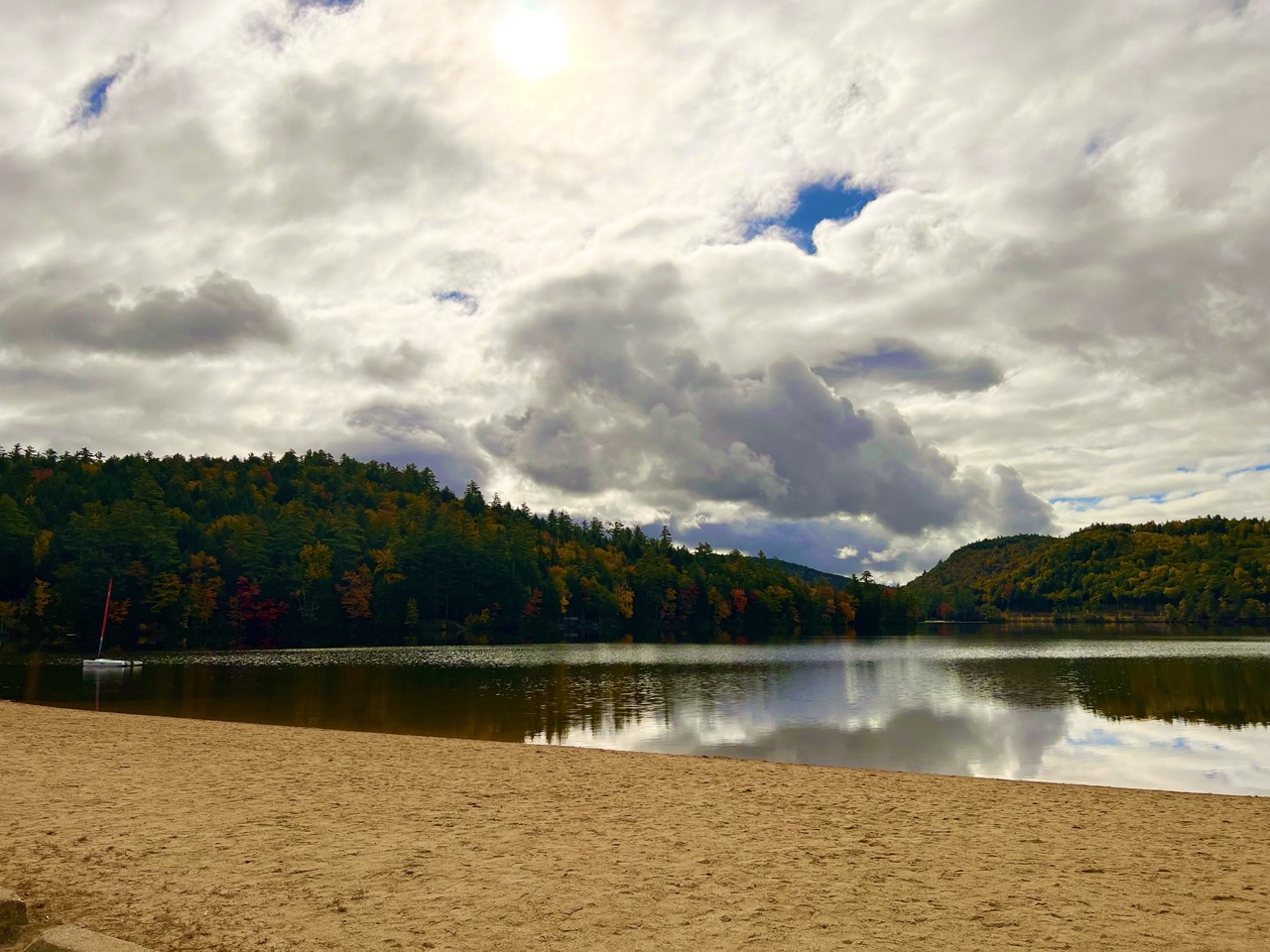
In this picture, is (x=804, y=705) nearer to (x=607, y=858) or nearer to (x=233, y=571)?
(x=607, y=858)

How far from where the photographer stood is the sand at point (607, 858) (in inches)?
404

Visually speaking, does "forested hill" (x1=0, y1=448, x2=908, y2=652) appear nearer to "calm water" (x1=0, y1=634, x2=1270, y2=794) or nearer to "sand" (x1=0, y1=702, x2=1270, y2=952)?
"calm water" (x1=0, y1=634, x2=1270, y2=794)

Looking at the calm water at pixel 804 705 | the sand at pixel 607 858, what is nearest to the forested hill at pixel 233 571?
the calm water at pixel 804 705

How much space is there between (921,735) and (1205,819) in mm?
17484

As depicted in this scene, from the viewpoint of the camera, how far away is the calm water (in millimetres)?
31000

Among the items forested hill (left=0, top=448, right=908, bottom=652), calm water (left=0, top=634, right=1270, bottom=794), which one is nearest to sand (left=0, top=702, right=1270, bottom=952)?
calm water (left=0, top=634, right=1270, bottom=794)

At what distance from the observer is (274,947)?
927 cm

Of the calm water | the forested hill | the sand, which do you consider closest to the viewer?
the sand

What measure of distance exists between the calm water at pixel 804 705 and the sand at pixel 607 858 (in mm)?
8488

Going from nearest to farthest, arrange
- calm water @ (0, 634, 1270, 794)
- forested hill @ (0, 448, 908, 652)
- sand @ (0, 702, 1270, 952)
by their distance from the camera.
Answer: sand @ (0, 702, 1270, 952) → calm water @ (0, 634, 1270, 794) → forested hill @ (0, 448, 908, 652)

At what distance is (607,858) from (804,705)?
3534cm

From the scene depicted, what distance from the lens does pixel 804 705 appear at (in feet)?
153

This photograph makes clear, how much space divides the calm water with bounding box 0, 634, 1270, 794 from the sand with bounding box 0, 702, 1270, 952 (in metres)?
8.49

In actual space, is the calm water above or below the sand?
below
